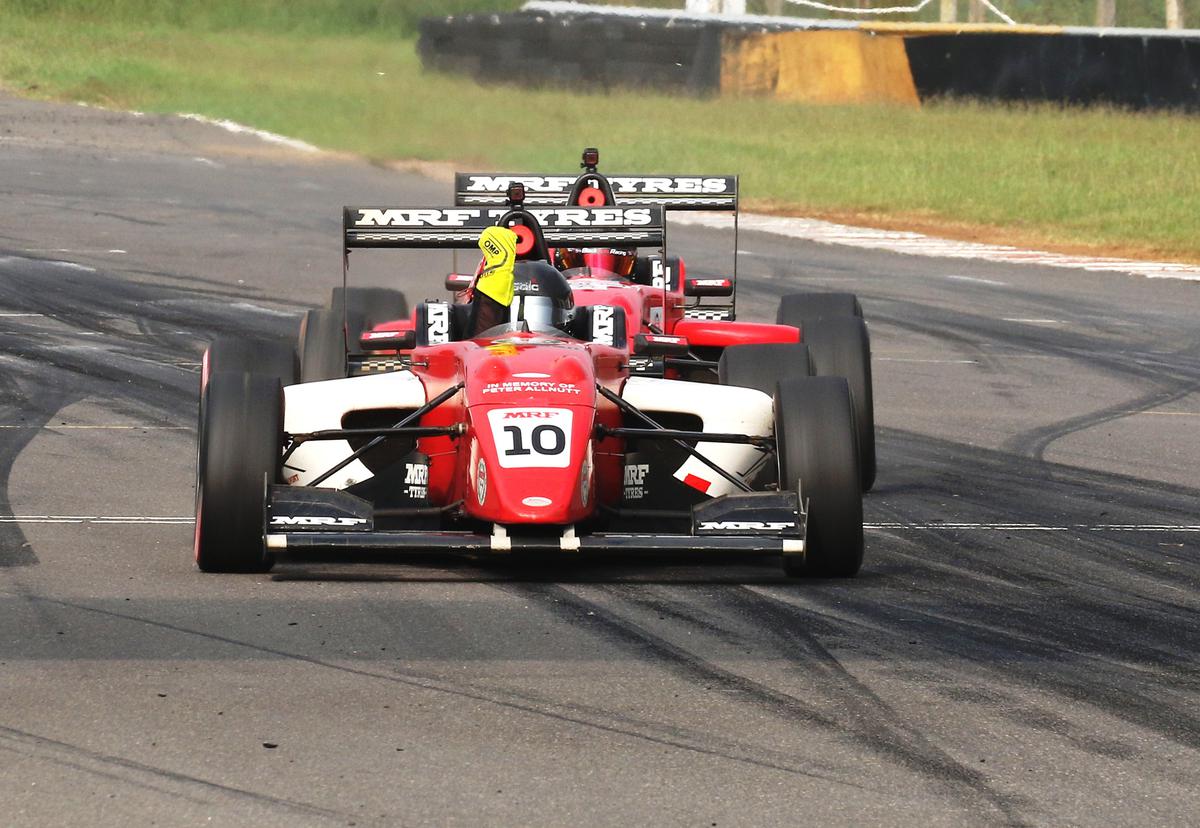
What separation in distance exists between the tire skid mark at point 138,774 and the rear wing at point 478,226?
15.6 ft

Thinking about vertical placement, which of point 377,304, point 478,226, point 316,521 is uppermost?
point 478,226

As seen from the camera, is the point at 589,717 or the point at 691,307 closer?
the point at 589,717

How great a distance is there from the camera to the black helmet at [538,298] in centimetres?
978

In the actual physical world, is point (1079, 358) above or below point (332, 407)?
below

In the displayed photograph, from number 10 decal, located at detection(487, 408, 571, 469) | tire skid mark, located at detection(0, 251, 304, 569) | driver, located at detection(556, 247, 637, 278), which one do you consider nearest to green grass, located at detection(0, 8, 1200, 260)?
tire skid mark, located at detection(0, 251, 304, 569)

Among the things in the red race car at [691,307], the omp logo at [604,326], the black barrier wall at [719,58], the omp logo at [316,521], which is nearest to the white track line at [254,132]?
the black barrier wall at [719,58]

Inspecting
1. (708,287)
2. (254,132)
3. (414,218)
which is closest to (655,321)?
(708,287)

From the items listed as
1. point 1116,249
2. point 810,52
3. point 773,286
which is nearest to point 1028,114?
point 810,52

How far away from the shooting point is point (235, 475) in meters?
8.27

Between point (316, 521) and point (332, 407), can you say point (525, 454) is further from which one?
point (332, 407)

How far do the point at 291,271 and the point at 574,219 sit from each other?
9774 mm

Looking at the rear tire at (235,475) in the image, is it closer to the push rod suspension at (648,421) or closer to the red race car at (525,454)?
the red race car at (525,454)

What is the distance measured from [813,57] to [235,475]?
28.2 m

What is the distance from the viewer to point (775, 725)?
255 inches
